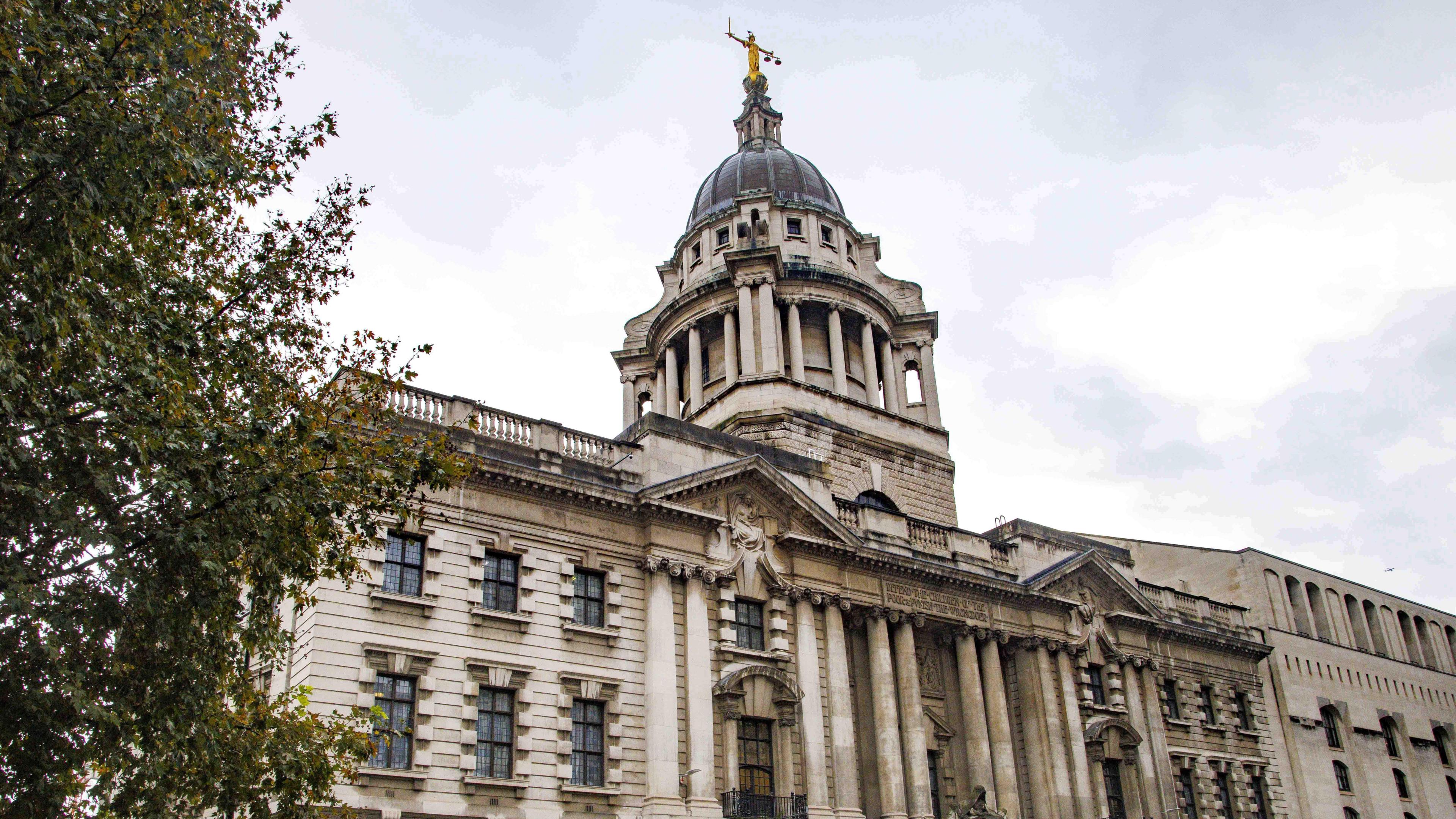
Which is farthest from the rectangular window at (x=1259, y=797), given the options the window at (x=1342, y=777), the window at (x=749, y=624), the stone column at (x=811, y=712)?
the window at (x=749, y=624)

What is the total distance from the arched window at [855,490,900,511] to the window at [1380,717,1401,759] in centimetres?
2563

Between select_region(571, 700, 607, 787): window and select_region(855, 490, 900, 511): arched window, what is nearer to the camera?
select_region(571, 700, 607, 787): window

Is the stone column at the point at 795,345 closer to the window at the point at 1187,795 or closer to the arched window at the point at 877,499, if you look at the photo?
the arched window at the point at 877,499

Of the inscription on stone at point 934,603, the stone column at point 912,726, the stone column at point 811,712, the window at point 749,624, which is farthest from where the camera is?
the inscription on stone at point 934,603

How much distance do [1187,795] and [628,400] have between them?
2740 centimetres

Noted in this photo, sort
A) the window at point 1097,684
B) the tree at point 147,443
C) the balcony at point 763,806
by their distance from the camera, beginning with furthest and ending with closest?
the window at point 1097,684 < the balcony at point 763,806 < the tree at point 147,443

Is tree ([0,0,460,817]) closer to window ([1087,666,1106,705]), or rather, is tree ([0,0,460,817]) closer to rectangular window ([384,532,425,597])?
rectangular window ([384,532,425,597])

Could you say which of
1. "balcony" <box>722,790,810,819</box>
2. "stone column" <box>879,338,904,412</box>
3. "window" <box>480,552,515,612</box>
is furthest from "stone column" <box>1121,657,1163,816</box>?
"window" <box>480,552,515,612</box>

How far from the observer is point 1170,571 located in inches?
2101

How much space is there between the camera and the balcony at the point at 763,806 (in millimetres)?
29672

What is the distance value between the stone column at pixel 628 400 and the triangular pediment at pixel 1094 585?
65.3 ft

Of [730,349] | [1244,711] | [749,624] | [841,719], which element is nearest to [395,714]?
→ [749,624]

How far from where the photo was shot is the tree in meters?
14.1

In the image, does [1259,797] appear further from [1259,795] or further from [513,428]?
[513,428]
